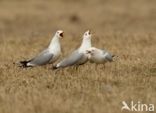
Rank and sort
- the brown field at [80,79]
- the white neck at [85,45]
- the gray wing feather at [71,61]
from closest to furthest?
the brown field at [80,79] < the gray wing feather at [71,61] < the white neck at [85,45]

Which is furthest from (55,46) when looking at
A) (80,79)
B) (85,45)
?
(80,79)

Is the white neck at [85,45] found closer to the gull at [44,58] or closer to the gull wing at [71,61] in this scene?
the gull wing at [71,61]

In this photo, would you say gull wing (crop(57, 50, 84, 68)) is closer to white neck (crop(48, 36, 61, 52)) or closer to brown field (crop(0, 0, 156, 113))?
brown field (crop(0, 0, 156, 113))

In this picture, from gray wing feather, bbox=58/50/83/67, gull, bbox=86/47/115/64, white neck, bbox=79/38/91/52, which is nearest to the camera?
gray wing feather, bbox=58/50/83/67

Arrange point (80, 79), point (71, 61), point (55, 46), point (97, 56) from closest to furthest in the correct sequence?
1. point (80, 79)
2. point (71, 61)
3. point (97, 56)
4. point (55, 46)

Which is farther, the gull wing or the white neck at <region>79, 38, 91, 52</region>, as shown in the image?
the white neck at <region>79, 38, 91, 52</region>

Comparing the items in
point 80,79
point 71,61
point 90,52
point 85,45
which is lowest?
point 80,79

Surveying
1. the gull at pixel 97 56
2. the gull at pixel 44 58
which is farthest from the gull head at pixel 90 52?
the gull at pixel 44 58

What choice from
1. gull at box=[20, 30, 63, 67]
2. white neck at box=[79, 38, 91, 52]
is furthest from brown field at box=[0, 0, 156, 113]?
white neck at box=[79, 38, 91, 52]

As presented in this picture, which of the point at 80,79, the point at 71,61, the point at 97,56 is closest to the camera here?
the point at 80,79

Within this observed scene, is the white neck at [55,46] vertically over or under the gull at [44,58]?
over

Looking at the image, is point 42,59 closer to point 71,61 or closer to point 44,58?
point 44,58

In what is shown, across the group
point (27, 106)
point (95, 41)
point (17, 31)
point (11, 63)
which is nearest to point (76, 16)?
point (17, 31)

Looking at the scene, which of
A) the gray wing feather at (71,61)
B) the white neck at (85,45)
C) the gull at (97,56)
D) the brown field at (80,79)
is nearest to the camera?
the brown field at (80,79)
